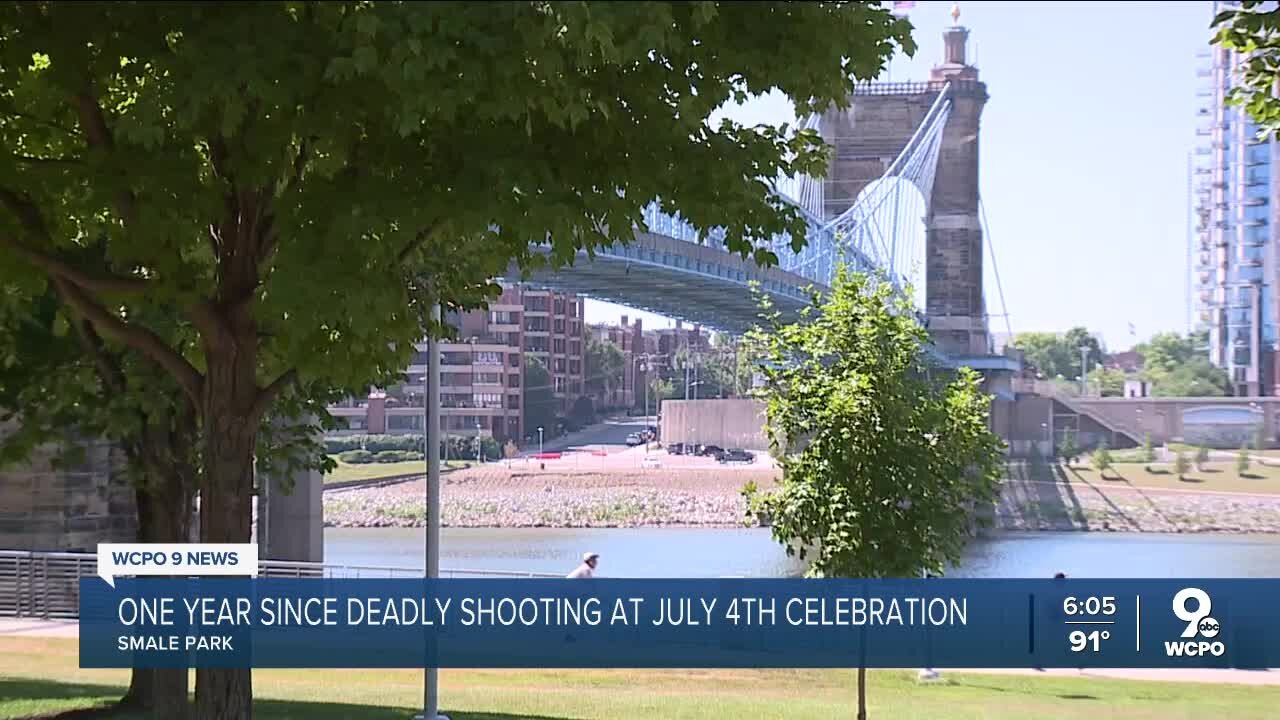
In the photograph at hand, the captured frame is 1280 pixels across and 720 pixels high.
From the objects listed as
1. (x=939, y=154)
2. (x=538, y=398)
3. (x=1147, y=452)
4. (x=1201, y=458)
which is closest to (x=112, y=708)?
(x=538, y=398)

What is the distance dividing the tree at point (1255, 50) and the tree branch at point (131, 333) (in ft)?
19.7

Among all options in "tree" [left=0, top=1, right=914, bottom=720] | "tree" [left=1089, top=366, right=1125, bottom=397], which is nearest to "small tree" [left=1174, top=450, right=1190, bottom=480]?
"tree" [left=1089, top=366, right=1125, bottom=397]

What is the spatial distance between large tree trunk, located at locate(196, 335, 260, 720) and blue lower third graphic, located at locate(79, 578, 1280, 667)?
530cm

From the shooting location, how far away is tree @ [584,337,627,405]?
104 metres

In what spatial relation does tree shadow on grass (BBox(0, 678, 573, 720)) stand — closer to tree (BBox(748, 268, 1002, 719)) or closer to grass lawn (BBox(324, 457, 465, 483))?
tree (BBox(748, 268, 1002, 719))

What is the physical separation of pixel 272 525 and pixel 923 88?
259ft

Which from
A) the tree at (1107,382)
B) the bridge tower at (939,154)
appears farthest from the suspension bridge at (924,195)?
the tree at (1107,382)

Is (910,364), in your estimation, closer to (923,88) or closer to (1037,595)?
(1037,595)

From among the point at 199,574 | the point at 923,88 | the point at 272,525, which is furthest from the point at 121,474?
the point at 923,88

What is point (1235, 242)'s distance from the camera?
155m

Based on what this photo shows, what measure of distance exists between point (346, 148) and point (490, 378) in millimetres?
79334

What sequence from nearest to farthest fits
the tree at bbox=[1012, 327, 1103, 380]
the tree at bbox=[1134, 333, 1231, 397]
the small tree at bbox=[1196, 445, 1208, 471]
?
1. the small tree at bbox=[1196, 445, 1208, 471]
2. the tree at bbox=[1134, 333, 1231, 397]
3. the tree at bbox=[1012, 327, 1103, 380]

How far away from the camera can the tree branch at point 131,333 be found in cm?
912

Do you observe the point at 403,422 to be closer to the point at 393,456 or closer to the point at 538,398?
the point at 538,398
